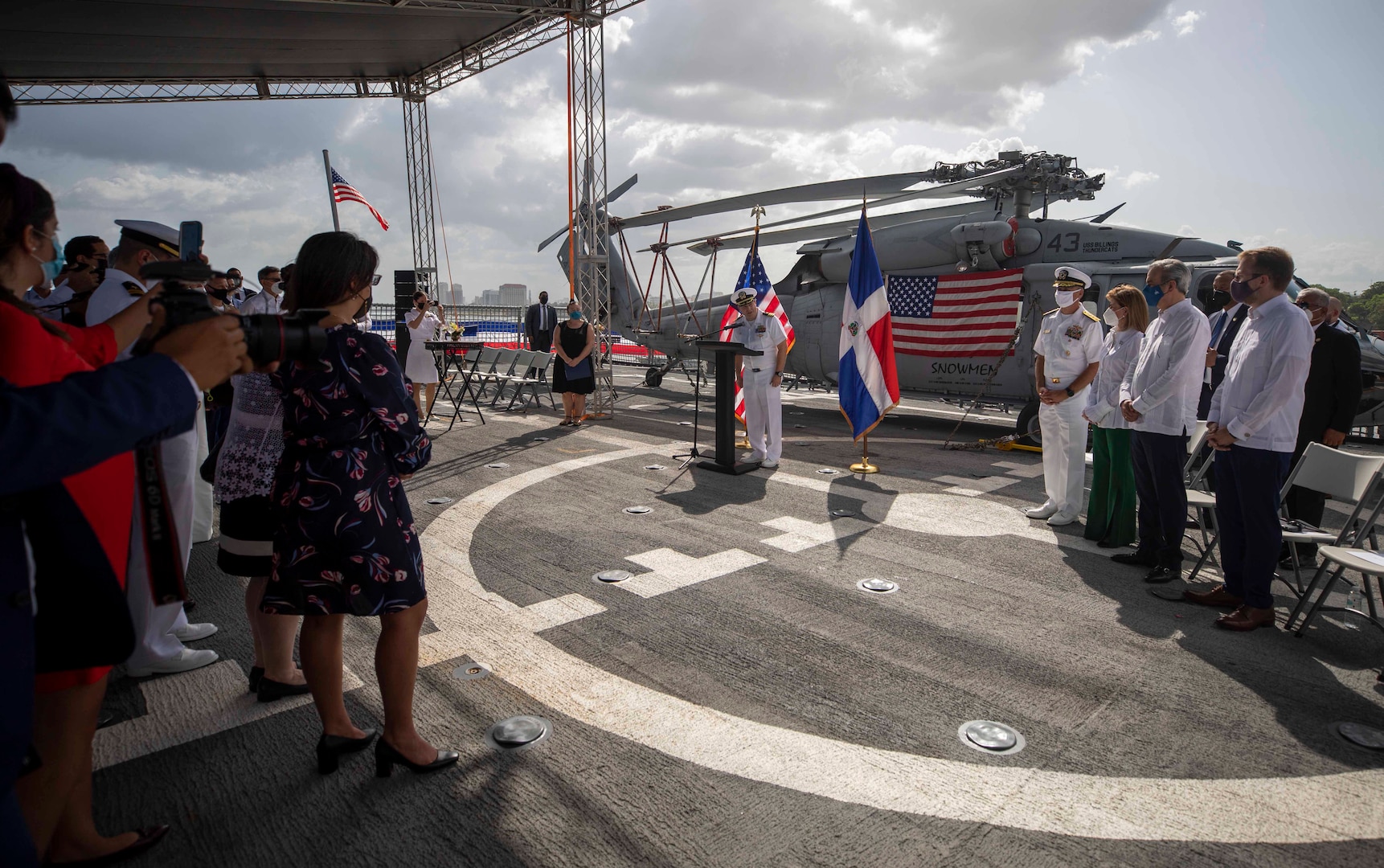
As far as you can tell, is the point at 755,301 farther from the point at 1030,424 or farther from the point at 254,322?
the point at 254,322

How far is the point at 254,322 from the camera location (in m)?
1.46

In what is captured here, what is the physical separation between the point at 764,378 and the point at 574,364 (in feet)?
11.7

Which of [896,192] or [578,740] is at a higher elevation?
[896,192]

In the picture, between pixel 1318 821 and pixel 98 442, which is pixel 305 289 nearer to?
pixel 98 442

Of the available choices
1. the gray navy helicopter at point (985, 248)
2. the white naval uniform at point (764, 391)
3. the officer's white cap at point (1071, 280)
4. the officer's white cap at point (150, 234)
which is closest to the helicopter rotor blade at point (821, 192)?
the gray navy helicopter at point (985, 248)

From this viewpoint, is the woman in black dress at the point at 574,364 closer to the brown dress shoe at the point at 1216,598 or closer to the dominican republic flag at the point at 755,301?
the dominican republic flag at the point at 755,301

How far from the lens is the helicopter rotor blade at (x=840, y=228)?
33.7 feet

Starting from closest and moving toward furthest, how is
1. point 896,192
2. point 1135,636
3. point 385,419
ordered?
1. point 385,419
2. point 1135,636
3. point 896,192

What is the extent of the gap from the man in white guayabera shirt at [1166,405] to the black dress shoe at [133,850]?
5.02 m

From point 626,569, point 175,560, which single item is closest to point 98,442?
point 175,560

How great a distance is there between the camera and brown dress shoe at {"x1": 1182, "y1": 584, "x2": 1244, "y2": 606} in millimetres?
4055

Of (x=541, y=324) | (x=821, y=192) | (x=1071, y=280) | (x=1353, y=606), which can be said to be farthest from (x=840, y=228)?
(x=1353, y=606)

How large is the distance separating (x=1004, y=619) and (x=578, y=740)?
2385 mm

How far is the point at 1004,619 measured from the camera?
387 centimetres
